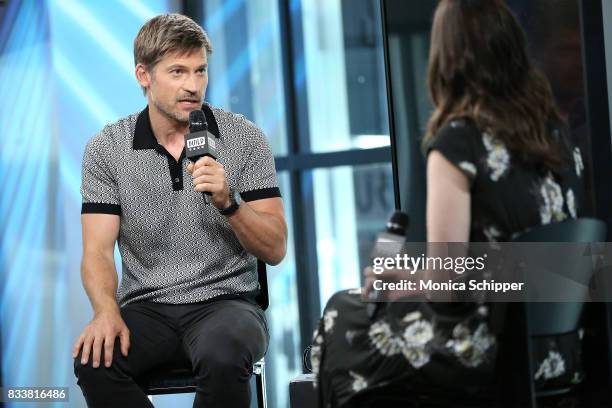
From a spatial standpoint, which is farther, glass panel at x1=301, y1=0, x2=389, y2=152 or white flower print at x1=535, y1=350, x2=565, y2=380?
glass panel at x1=301, y1=0, x2=389, y2=152

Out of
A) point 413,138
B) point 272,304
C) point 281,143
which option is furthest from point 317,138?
point 413,138

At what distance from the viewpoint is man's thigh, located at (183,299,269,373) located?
2.25 m

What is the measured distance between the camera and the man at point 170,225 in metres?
2.38

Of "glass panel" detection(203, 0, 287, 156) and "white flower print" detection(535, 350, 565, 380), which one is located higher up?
"glass panel" detection(203, 0, 287, 156)

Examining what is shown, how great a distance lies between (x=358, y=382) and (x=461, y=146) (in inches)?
21.0

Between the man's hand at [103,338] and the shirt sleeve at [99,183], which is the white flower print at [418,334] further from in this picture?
the shirt sleeve at [99,183]

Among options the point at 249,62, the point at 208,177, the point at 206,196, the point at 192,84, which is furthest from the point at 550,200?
the point at 249,62

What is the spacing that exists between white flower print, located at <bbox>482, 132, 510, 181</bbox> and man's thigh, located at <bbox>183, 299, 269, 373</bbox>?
866mm

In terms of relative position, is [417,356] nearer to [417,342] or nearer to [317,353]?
[417,342]

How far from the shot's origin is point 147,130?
2.61 metres

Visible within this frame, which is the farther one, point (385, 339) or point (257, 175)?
point (257, 175)

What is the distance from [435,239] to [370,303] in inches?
8.0

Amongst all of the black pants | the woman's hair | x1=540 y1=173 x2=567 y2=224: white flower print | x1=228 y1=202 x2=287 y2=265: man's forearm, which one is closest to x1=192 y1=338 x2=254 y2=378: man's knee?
the black pants

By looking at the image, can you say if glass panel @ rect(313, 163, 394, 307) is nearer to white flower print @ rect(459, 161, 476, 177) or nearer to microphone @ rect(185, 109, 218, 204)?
microphone @ rect(185, 109, 218, 204)
